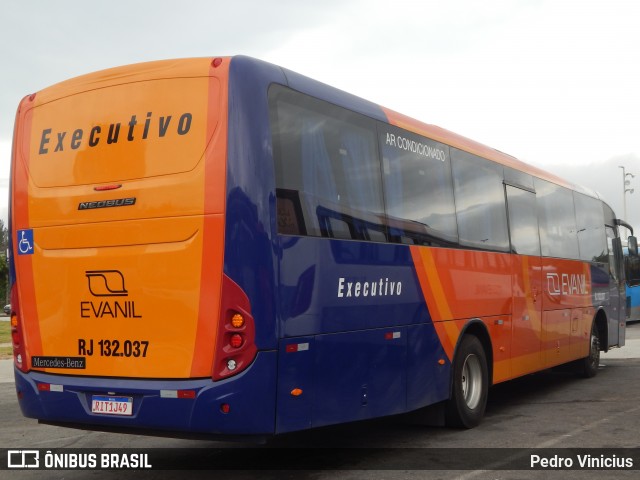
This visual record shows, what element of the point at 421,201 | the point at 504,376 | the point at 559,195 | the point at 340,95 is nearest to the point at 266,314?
the point at 340,95

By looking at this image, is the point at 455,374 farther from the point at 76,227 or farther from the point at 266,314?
the point at 76,227

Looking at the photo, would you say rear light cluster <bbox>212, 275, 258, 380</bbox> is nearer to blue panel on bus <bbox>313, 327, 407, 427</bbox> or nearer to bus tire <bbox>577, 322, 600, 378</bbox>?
blue panel on bus <bbox>313, 327, 407, 427</bbox>

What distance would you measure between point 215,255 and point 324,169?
1.38 meters

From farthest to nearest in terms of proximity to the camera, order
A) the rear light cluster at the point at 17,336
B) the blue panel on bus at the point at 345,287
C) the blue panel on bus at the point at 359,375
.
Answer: the rear light cluster at the point at 17,336, the blue panel on bus at the point at 359,375, the blue panel on bus at the point at 345,287

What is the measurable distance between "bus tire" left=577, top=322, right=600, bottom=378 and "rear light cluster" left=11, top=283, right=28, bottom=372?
9.92m

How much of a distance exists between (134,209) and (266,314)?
1.33 m

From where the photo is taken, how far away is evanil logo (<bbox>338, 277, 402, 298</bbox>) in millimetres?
6880

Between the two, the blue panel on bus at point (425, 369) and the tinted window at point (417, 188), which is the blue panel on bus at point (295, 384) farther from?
the tinted window at point (417, 188)

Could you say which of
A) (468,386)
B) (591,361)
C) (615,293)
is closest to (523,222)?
(468,386)

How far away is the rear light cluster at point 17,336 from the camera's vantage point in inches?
273

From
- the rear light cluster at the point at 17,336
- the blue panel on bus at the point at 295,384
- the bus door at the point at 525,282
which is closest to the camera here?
the blue panel on bus at the point at 295,384

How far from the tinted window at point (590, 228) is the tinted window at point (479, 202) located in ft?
12.5

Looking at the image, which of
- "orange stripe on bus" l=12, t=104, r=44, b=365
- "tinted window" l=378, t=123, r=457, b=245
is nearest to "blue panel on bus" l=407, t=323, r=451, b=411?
"tinted window" l=378, t=123, r=457, b=245

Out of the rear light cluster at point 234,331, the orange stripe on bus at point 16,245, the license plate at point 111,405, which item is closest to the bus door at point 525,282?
the rear light cluster at point 234,331
